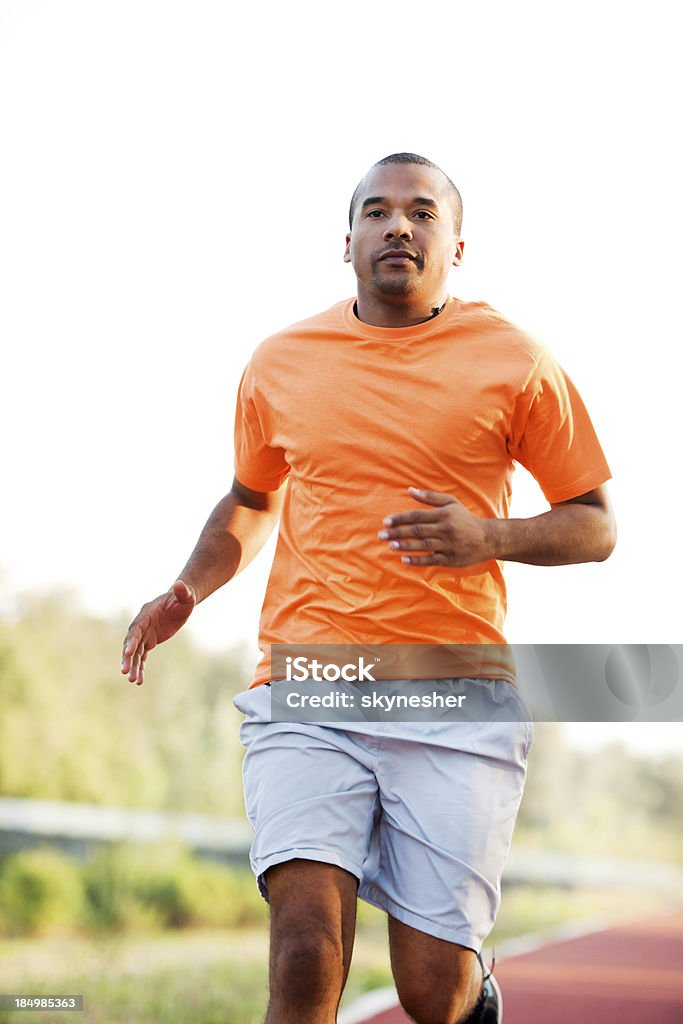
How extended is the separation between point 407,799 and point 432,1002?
49cm

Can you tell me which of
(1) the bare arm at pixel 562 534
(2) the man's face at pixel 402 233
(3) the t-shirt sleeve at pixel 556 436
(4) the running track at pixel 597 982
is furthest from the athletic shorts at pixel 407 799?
(4) the running track at pixel 597 982

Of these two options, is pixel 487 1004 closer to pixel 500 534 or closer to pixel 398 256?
pixel 500 534

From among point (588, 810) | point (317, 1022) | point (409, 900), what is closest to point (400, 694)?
point (409, 900)

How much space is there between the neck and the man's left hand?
0.68 meters

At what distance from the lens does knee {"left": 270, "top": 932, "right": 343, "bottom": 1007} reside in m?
2.88

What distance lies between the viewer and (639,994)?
8664mm

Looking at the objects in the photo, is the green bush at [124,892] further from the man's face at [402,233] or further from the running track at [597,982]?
the man's face at [402,233]

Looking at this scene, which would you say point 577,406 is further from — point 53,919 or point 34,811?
point 34,811

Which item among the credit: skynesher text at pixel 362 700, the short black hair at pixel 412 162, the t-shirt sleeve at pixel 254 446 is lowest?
the credit: skynesher text at pixel 362 700

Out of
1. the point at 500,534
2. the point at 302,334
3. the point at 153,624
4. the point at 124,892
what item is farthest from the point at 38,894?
the point at 500,534

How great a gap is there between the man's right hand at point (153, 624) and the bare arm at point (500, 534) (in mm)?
559

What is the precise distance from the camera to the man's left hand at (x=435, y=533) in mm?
2986

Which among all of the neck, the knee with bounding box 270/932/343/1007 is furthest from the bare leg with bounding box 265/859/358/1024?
the neck

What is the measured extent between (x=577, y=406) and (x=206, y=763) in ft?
64.9
